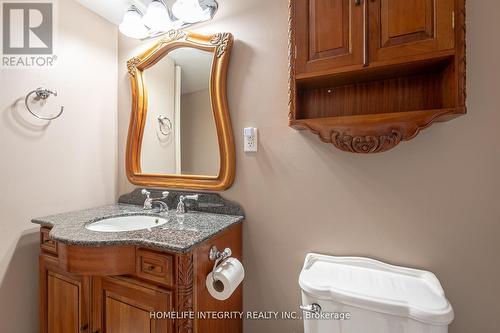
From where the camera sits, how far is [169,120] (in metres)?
1.56

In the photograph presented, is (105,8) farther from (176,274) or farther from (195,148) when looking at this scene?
(176,274)

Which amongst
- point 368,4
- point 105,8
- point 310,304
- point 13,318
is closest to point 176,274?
point 310,304

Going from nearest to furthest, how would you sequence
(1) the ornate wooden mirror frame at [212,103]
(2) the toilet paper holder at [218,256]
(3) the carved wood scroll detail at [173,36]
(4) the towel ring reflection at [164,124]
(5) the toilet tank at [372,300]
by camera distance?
(5) the toilet tank at [372,300], (2) the toilet paper holder at [218,256], (1) the ornate wooden mirror frame at [212,103], (3) the carved wood scroll detail at [173,36], (4) the towel ring reflection at [164,124]

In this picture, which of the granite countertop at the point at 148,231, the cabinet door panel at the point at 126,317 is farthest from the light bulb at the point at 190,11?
the cabinet door panel at the point at 126,317

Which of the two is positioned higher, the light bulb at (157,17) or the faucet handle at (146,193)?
the light bulb at (157,17)

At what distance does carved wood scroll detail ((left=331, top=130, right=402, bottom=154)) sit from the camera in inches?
38.3

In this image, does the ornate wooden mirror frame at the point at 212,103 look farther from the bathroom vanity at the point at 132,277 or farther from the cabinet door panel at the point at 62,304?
the cabinet door panel at the point at 62,304

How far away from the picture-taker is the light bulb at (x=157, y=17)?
1.39 meters

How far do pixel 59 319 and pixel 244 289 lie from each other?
944mm

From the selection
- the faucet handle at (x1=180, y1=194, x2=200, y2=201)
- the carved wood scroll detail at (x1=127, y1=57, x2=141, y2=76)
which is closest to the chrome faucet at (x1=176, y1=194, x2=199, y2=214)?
the faucet handle at (x1=180, y1=194, x2=200, y2=201)

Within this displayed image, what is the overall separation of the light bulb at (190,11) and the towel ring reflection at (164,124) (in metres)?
0.59

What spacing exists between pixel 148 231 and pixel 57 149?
0.88 metres

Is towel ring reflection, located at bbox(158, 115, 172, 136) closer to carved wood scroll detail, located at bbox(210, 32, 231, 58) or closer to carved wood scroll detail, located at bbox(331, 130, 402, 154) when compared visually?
carved wood scroll detail, located at bbox(210, 32, 231, 58)

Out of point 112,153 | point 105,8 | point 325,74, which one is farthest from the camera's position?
point 112,153
